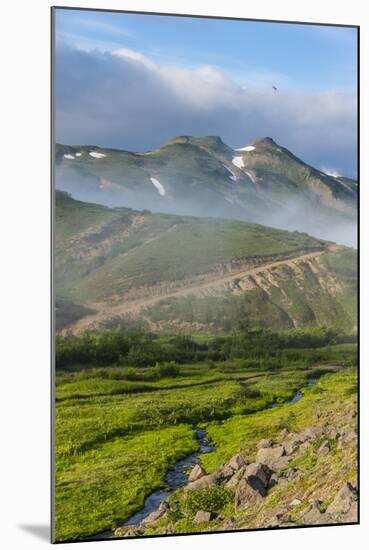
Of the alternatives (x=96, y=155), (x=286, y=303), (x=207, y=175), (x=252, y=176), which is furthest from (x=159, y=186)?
(x=286, y=303)

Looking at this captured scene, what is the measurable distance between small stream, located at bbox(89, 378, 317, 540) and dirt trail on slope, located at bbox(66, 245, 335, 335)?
1.18 meters

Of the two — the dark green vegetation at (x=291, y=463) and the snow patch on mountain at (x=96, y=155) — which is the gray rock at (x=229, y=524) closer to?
the dark green vegetation at (x=291, y=463)

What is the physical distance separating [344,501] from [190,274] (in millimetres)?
2416

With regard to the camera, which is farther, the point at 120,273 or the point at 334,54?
the point at 334,54

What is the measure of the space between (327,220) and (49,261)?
2602mm

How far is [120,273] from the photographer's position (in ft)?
27.3

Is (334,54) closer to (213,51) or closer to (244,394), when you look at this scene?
(213,51)

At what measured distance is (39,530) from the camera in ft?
27.3

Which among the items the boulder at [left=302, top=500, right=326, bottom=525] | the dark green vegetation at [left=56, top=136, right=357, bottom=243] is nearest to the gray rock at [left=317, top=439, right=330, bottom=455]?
the boulder at [left=302, top=500, right=326, bottom=525]

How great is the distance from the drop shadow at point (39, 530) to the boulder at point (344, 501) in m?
2.45

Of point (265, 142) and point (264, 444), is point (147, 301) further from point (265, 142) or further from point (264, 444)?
point (265, 142)

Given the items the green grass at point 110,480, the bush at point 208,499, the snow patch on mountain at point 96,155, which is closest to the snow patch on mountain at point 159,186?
the snow patch on mountain at point 96,155

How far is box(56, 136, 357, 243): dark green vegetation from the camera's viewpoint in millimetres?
8320

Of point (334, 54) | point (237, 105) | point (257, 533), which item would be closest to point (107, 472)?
point (257, 533)
